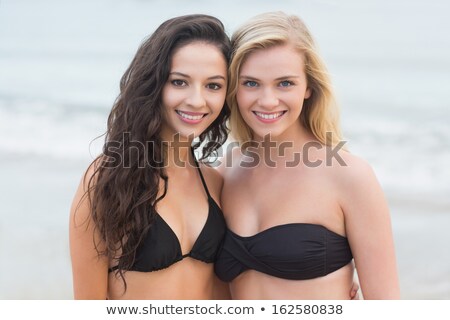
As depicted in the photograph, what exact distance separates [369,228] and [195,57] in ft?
4.39

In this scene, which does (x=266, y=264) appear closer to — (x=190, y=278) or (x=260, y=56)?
(x=190, y=278)

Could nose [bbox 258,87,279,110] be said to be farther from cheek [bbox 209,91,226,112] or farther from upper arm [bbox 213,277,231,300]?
upper arm [bbox 213,277,231,300]

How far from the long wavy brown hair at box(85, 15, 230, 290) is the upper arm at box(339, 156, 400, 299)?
1.00m

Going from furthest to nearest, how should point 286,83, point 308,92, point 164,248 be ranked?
point 308,92 < point 286,83 < point 164,248

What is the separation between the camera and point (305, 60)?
356 cm

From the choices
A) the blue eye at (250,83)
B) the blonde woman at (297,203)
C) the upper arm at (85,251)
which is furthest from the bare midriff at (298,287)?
the blue eye at (250,83)

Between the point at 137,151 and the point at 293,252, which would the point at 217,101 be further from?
the point at 293,252

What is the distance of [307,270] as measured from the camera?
3.43m

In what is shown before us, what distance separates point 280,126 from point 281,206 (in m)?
0.46

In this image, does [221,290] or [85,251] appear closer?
[85,251]

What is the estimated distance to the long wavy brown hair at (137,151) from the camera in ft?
11.1

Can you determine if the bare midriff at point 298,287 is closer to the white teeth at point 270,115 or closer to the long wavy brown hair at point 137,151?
the long wavy brown hair at point 137,151

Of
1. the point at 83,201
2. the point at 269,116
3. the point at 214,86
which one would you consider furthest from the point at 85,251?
the point at 269,116

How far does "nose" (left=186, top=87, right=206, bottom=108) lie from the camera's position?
3.38 m
